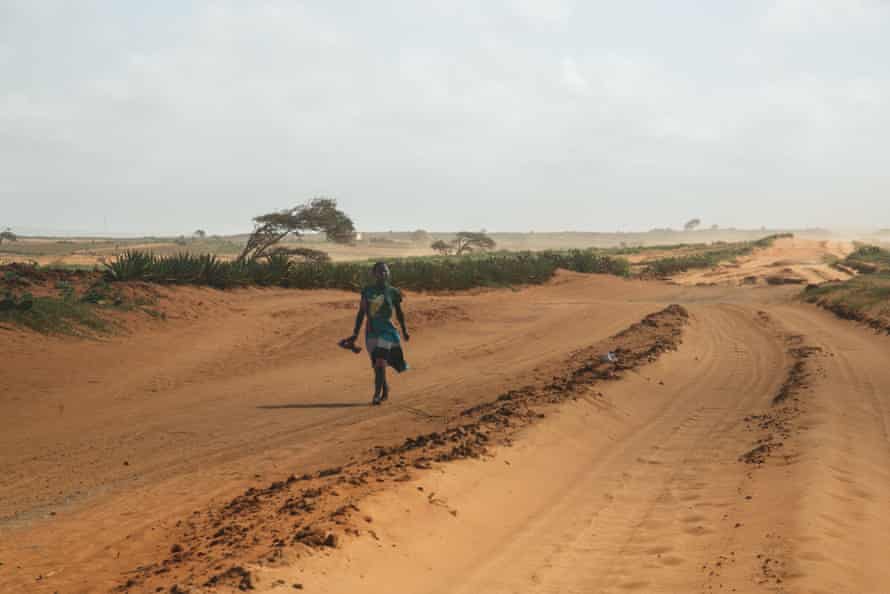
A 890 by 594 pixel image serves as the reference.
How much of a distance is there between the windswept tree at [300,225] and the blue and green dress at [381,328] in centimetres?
2074

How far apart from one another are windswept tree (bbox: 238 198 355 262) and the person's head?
20671 millimetres

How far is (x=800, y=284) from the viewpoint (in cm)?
3753

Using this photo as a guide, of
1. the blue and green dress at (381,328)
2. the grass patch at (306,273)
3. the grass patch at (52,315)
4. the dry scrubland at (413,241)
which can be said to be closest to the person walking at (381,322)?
the blue and green dress at (381,328)

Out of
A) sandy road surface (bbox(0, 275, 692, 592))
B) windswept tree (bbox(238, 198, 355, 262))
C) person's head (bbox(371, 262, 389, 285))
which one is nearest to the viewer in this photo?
sandy road surface (bbox(0, 275, 692, 592))

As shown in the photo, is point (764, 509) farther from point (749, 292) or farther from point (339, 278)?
point (749, 292)

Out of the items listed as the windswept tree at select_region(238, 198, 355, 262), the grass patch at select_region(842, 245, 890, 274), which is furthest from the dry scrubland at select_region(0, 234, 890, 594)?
the grass patch at select_region(842, 245, 890, 274)

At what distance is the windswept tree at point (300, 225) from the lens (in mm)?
Answer: 33844

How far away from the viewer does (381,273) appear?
10.6m

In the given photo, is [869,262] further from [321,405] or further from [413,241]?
[413,241]

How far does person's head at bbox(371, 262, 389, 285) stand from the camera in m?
10.6

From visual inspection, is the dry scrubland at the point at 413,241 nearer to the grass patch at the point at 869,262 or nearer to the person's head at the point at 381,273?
the grass patch at the point at 869,262

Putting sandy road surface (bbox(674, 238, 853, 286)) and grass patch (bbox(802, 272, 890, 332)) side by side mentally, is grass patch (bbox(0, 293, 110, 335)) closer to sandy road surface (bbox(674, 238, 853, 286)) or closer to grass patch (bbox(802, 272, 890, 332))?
grass patch (bbox(802, 272, 890, 332))

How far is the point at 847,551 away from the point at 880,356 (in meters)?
11.3

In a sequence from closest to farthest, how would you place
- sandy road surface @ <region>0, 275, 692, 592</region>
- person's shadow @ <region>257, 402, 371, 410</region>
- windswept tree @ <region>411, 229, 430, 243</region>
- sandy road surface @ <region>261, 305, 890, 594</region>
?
1. sandy road surface @ <region>261, 305, 890, 594</region>
2. sandy road surface @ <region>0, 275, 692, 592</region>
3. person's shadow @ <region>257, 402, 371, 410</region>
4. windswept tree @ <region>411, 229, 430, 243</region>
